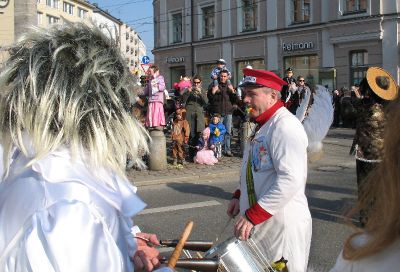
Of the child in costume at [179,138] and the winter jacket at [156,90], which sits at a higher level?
the winter jacket at [156,90]

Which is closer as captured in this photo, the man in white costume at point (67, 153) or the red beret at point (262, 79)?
the man in white costume at point (67, 153)

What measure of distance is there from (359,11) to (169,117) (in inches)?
650

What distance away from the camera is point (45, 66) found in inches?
70.1

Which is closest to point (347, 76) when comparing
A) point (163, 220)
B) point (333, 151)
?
point (333, 151)

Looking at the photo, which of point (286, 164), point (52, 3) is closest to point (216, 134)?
point (286, 164)

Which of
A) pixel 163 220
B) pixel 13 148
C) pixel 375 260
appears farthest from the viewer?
pixel 163 220

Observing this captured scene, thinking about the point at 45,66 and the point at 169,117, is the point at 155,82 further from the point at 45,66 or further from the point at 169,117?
the point at 45,66

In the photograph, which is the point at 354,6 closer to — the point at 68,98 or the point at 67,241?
the point at 68,98

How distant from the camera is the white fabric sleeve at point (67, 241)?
57.8 inches

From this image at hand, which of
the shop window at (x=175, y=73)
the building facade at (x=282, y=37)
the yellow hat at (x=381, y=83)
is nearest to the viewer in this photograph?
the yellow hat at (x=381, y=83)

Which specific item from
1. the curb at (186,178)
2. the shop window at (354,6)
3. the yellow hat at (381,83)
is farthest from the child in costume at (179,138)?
the shop window at (354,6)

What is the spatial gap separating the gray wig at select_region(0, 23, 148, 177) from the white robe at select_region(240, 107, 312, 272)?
57.8 inches

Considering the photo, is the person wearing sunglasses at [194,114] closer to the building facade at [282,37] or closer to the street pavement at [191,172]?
the street pavement at [191,172]

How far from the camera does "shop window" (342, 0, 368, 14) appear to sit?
Result: 29222mm
